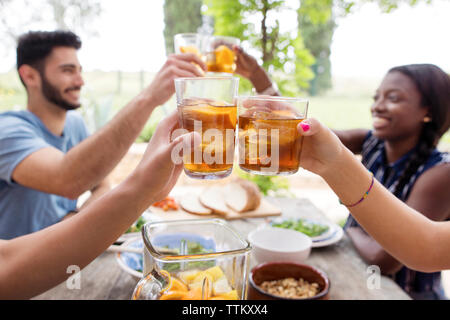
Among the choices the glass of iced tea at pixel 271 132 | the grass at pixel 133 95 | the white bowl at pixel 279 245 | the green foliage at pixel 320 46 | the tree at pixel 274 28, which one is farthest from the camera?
the green foliage at pixel 320 46

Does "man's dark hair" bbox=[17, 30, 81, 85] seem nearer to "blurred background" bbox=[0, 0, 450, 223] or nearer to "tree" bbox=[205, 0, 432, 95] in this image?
"blurred background" bbox=[0, 0, 450, 223]

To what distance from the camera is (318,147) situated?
0.91m

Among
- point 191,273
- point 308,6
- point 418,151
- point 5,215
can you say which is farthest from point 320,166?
point 308,6

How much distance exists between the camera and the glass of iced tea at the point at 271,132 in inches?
32.4

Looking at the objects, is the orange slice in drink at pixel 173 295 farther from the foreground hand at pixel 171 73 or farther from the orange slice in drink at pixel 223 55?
the orange slice in drink at pixel 223 55

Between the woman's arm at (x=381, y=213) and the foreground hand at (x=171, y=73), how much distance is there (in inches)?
27.3

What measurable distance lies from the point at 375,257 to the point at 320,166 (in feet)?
2.85

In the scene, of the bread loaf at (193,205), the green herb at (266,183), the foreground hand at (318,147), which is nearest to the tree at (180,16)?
the green herb at (266,183)

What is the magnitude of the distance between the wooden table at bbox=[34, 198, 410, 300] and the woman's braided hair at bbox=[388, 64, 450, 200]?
60 cm

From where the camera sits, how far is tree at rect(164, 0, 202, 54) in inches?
332

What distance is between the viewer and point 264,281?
4.08 ft

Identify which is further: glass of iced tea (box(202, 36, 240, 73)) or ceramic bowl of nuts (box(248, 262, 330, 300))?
glass of iced tea (box(202, 36, 240, 73))

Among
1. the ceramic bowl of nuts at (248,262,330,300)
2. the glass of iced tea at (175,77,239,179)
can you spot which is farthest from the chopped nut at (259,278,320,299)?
the glass of iced tea at (175,77,239,179)

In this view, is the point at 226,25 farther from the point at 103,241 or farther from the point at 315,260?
the point at 103,241
